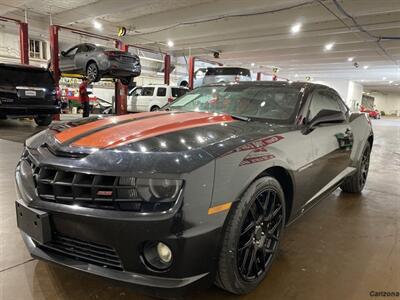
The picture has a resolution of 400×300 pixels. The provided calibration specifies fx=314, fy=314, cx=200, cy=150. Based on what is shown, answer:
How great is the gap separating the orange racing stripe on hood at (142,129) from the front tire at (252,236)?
1.90 ft

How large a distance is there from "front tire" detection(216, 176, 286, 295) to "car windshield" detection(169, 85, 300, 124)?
27.0 inches

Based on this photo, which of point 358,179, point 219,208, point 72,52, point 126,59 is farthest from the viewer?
→ point 72,52

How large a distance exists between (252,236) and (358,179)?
8.57 feet

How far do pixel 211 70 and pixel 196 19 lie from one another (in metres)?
3.20

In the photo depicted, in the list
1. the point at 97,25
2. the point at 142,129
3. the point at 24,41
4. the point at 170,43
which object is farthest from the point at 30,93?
the point at 170,43

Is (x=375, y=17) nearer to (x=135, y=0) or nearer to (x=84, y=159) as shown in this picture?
(x=135, y=0)

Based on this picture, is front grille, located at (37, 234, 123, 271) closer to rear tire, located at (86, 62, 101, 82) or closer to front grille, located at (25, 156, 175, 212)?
front grille, located at (25, 156, 175, 212)

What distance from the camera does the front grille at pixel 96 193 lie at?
1.41 m

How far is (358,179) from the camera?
3850 millimetres

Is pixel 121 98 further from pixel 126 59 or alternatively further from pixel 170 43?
pixel 170 43

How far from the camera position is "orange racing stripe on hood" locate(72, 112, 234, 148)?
64.8 inches

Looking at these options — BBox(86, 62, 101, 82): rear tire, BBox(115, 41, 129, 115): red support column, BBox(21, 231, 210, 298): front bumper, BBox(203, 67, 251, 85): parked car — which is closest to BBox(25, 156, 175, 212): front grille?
BBox(21, 231, 210, 298): front bumper

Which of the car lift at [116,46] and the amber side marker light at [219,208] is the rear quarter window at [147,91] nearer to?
the car lift at [116,46]

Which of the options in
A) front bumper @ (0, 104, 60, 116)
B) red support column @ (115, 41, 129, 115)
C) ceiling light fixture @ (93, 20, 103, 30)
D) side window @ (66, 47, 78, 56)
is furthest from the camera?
red support column @ (115, 41, 129, 115)
